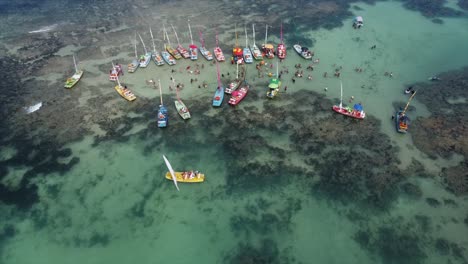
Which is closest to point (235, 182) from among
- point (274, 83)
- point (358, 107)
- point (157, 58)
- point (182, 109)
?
point (182, 109)

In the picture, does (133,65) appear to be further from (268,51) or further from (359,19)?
(359,19)

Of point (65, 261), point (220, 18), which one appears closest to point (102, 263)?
point (65, 261)

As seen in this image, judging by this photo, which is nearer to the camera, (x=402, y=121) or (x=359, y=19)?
(x=402, y=121)

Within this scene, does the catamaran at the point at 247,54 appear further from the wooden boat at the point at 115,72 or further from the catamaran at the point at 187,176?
the catamaran at the point at 187,176

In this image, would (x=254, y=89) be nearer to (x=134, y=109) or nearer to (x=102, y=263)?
(x=134, y=109)

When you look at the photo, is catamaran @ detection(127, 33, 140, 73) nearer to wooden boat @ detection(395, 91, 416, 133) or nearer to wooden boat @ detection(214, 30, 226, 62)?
wooden boat @ detection(214, 30, 226, 62)

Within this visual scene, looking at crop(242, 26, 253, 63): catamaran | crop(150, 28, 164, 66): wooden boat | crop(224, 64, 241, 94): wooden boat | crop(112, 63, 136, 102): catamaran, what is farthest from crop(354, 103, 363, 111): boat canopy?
Result: crop(150, 28, 164, 66): wooden boat

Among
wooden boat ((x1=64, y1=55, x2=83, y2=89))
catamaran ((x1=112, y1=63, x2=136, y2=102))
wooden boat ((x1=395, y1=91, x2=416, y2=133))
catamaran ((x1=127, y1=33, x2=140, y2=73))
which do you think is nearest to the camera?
wooden boat ((x1=395, y1=91, x2=416, y2=133))
